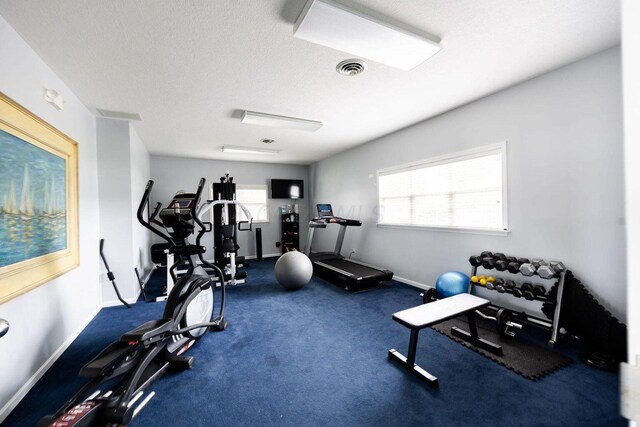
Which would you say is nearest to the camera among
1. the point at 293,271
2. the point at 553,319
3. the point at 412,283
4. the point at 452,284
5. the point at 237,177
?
the point at 553,319

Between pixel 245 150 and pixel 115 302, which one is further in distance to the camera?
pixel 245 150

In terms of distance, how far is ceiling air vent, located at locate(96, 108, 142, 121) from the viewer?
330cm

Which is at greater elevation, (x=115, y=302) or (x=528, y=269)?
(x=528, y=269)

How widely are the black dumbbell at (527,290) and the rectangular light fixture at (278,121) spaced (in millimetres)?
Answer: 3084

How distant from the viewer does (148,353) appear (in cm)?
194

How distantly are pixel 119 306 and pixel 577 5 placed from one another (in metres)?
5.25

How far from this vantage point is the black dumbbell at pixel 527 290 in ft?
8.51

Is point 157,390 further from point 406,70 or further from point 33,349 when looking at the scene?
point 406,70

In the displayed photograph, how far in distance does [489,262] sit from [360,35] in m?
2.53

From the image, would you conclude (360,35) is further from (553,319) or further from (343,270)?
(343,270)

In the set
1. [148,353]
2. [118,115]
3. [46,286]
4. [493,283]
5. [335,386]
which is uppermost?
[118,115]

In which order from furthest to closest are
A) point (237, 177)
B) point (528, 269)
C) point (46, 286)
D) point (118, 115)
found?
1. point (237, 177)
2. point (118, 115)
3. point (528, 269)
4. point (46, 286)

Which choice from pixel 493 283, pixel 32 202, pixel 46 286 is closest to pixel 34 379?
pixel 46 286

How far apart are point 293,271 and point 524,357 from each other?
8.94 feet
